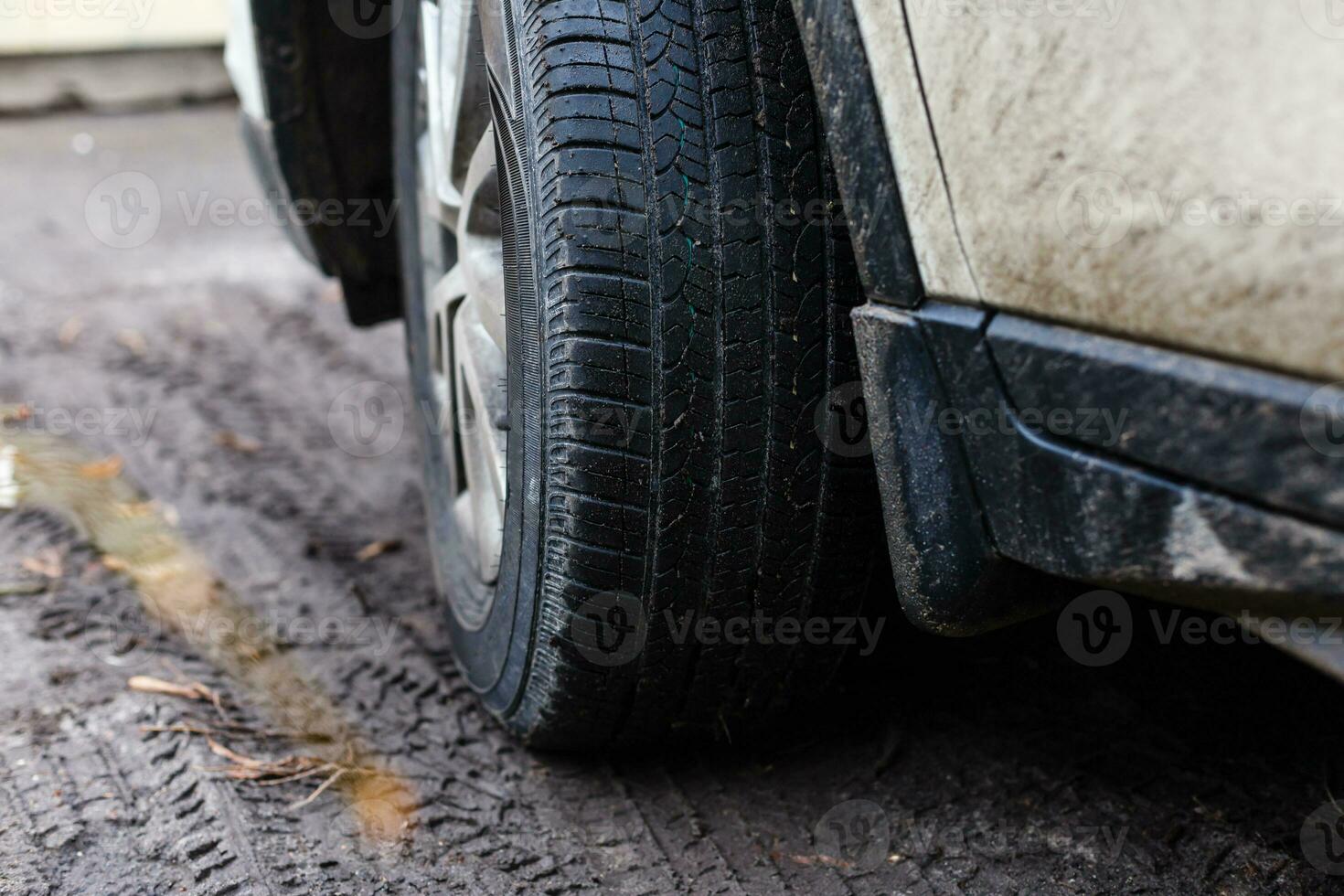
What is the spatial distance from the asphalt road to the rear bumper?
1.54 ft

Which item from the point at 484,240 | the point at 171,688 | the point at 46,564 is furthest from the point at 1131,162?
the point at 46,564

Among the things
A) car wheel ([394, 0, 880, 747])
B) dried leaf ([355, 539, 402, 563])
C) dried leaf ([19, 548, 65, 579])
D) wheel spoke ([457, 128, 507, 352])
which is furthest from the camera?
dried leaf ([355, 539, 402, 563])

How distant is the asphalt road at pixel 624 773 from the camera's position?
1426 millimetres

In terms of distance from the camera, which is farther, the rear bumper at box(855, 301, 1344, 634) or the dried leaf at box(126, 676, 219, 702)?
the dried leaf at box(126, 676, 219, 702)

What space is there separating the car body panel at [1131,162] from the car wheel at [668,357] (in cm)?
24

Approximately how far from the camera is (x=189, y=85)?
6.39 meters

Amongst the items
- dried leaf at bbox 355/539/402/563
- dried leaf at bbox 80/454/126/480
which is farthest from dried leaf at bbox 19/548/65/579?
dried leaf at bbox 355/539/402/563

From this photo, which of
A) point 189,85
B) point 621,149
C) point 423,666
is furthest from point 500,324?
point 189,85

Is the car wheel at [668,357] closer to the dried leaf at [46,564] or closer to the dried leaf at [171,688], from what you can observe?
the dried leaf at [171,688]

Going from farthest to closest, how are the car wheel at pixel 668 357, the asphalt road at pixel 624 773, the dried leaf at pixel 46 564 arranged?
the dried leaf at pixel 46 564
the asphalt road at pixel 624 773
the car wheel at pixel 668 357

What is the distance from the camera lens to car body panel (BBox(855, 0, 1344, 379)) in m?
0.78

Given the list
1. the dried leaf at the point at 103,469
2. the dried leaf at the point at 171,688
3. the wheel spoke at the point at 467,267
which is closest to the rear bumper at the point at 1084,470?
the wheel spoke at the point at 467,267

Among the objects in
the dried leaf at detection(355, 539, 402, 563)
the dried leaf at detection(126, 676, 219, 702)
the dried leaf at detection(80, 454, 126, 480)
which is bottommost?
the dried leaf at detection(355, 539, 402, 563)

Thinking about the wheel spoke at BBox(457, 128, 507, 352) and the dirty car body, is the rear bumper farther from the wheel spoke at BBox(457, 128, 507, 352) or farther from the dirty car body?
the wheel spoke at BBox(457, 128, 507, 352)
